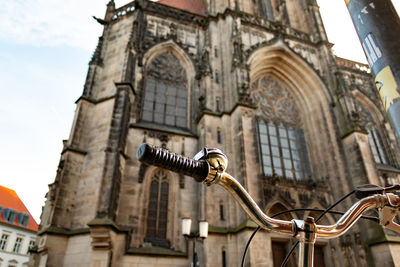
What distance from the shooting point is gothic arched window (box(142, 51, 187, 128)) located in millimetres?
13330

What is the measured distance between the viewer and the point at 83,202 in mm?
9867

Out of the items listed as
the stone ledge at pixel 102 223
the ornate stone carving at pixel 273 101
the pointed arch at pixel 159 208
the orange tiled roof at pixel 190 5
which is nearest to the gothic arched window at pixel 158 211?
the pointed arch at pixel 159 208

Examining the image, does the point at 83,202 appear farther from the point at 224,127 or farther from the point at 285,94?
the point at 285,94

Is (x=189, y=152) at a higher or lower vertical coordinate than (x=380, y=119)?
lower

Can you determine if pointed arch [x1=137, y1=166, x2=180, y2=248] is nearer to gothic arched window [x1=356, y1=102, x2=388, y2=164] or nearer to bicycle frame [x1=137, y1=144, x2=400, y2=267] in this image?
bicycle frame [x1=137, y1=144, x2=400, y2=267]

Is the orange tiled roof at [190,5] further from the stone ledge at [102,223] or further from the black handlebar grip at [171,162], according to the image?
the black handlebar grip at [171,162]

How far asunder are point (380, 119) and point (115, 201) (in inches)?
660

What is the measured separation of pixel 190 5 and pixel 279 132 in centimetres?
1277

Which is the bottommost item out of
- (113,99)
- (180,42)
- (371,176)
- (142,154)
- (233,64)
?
(142,154)

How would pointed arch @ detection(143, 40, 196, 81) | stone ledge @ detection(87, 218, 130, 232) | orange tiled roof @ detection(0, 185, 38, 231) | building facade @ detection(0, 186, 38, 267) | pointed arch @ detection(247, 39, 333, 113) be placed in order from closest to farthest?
stone ledge @ detection(87, 218, 130, 232)
pointed arch @ detection(143, 40, 196, 81)
pointed arch @ detection(247, 39, 333, 113)
building facade @ detection(0, 186, 38, 267)
orange tiled roof @ detection(0, 185, 38, 231)

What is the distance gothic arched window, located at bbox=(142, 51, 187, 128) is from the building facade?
22.0 metres

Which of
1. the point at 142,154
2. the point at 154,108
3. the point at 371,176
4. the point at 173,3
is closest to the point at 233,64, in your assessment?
the point at 154,108

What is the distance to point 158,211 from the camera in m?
10.8

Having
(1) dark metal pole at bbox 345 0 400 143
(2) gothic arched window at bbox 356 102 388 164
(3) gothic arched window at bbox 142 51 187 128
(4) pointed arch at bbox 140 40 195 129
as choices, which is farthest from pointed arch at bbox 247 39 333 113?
(1) dark metal pole at bbox 345 0 400 143
